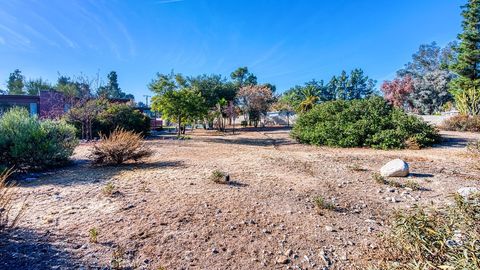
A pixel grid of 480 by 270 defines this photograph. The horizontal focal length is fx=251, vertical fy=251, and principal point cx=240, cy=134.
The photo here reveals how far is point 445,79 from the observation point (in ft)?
84.1

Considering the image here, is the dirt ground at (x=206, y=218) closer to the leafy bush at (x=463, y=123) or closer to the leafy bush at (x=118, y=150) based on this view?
the leafy bush at (x=118, y=150)

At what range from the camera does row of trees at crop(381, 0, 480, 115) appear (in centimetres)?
1891

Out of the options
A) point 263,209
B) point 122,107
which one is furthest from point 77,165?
point 122,107

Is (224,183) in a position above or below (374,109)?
below

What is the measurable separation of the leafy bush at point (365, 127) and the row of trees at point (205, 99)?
6618mm

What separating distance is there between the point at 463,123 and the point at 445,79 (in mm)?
15552

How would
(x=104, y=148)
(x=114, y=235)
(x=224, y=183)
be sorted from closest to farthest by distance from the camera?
(x=114, y=235), (x=224, y=183), (x=104, y=148)

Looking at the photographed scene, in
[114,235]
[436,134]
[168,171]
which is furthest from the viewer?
[436,134]

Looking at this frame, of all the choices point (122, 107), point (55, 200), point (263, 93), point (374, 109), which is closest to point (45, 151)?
point (55, 200)

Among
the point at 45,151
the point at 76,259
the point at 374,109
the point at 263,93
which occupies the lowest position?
the point at 76,259

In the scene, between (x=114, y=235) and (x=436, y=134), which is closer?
(x=114, y=235)

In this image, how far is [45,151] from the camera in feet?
17.6

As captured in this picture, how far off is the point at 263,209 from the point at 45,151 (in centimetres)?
498

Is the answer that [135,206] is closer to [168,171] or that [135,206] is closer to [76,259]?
[76,259]
